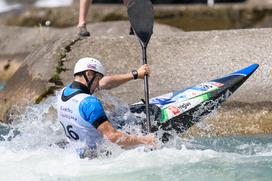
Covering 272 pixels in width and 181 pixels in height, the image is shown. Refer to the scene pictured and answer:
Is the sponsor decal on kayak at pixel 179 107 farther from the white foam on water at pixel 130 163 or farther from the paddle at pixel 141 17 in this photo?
the paddle at pixel 141 17

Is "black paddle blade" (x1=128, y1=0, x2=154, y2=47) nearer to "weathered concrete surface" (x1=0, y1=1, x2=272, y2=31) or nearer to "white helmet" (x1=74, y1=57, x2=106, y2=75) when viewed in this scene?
"white helmet" (x1=74, y1=57, x2=106, y2=75)

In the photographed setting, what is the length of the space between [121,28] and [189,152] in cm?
634

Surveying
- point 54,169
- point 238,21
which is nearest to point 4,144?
point 54,169

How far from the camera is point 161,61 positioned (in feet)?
Answer: 35.7

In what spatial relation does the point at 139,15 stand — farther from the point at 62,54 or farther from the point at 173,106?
the point at 62,54

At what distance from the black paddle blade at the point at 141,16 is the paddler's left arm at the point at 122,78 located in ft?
3.37

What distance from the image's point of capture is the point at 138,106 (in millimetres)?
8281

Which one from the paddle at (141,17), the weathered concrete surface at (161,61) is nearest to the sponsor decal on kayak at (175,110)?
the paddle at (141,17)

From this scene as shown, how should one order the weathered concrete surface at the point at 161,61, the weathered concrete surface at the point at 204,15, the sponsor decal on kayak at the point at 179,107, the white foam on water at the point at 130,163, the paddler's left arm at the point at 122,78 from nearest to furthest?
the white foam on water at the point at 130,163
the paddler's left arm at the point at 122,78
the sponsor decal on kayak at the point at 179,107
the weathered concrete surface at the point at 161,61
the weathered concrete surface at the point at 204,15

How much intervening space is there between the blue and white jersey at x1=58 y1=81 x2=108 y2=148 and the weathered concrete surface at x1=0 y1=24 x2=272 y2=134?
108 inches

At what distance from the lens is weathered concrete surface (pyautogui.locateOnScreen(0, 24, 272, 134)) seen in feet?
34.0

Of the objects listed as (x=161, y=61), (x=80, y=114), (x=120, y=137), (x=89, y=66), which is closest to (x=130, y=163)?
(x=120, y=137)

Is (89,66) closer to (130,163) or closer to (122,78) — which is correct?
(122,78)

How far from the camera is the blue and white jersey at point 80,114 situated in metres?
7.04
